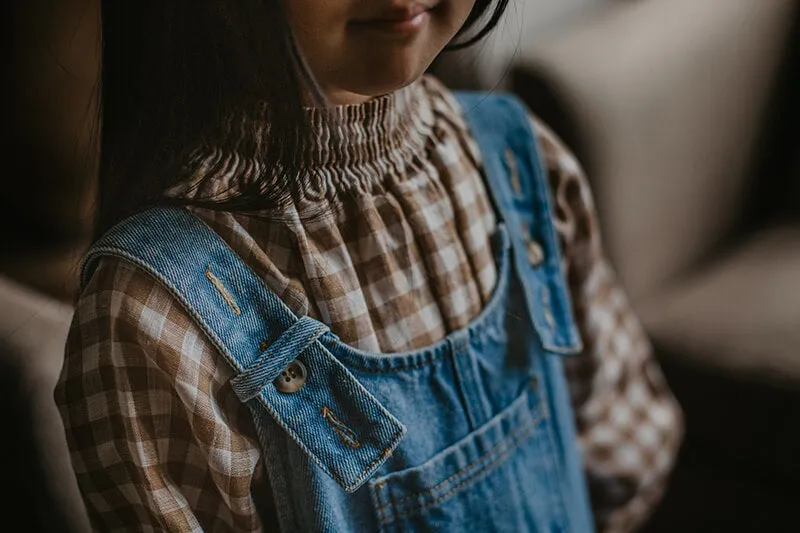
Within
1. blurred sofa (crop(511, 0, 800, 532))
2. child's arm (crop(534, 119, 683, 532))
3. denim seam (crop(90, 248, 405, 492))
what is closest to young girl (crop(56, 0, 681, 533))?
denim seam (crop(90, 248, 405, 492))

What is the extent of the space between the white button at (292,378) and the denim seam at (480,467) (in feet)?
0.23

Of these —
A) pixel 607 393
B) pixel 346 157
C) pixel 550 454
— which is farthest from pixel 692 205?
pixel 346 157

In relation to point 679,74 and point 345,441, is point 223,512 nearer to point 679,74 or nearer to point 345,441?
point 345,441

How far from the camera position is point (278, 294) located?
0.34 meters

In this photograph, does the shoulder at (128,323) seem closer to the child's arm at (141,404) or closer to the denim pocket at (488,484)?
the child's arm at (141,404)

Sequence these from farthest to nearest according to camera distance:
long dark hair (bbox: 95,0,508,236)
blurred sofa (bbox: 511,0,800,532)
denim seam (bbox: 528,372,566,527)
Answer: blurred sofa (bbox: 511,0,800,532), denim seam (bbox: 528,372,566,527), long dark hair (bbox: 95,0,508,236)

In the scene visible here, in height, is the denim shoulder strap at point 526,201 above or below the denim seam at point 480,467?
above

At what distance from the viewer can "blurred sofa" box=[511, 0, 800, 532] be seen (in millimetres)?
669

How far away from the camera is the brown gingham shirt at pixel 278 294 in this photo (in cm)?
32

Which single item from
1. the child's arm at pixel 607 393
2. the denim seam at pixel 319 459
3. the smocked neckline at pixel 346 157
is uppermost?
the smocked neckline at pixel 346 157

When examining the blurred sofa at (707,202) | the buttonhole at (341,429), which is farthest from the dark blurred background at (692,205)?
the buttonhole at (341,429)

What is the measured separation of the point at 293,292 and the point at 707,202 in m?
0.49

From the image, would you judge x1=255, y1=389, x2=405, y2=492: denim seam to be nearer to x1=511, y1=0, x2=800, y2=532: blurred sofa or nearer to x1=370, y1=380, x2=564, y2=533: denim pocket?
x1=370, y1=380, x2=564, y2=533: denim pocket

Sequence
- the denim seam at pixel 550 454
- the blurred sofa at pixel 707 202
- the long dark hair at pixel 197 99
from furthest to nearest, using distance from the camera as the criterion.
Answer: the blurred sofa at pixel 707 202 < the denim seam at pixel 550 454 < the long dark hair at pixel 197 99
